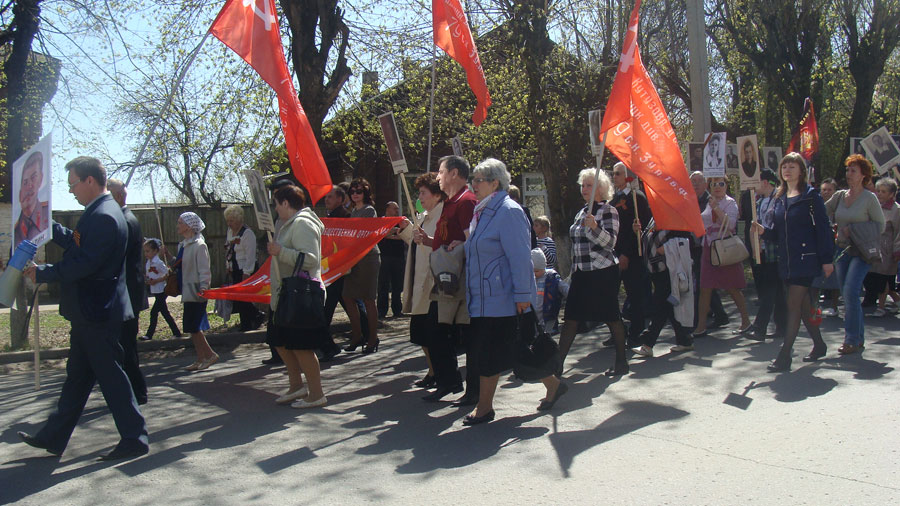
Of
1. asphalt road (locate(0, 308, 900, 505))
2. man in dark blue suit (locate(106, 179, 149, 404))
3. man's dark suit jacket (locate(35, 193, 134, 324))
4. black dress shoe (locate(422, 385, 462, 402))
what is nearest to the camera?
asphalt road (locate(0, 308, 900, 505))

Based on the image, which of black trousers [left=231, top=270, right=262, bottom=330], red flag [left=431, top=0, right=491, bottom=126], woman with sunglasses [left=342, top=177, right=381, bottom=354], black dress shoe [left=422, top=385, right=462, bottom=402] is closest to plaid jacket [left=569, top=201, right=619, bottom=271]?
black dress shoe [left=422, top=385, right=462, bottom=402]

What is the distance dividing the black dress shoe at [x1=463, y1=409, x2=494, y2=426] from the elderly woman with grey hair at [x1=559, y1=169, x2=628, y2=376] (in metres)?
1.29

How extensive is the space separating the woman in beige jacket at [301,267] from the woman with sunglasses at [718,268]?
4714 millimetres

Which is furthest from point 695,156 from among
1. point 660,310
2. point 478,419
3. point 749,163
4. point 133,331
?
point 133,331

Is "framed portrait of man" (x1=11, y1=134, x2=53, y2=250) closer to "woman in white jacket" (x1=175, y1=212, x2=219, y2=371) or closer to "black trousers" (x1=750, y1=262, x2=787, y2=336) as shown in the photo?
"woman in white jacket" (x1=175, y1=212, x2=219, y2=371)

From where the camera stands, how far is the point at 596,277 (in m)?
7.05

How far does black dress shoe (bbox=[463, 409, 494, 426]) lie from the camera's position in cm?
577

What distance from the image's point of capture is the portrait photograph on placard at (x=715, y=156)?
9.04 m

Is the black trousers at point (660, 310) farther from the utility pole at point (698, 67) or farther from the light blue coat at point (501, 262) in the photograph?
the utility pole at point (698, 67)

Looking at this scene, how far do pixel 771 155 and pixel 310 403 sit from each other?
7.56 m

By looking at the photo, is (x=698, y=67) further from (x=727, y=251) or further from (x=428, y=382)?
(x=428, y=382)

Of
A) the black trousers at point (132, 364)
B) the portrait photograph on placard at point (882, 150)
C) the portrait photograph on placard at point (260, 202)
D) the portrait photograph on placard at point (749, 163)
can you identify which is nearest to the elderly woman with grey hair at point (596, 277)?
the portrait photograph on placard at point (749, 163)

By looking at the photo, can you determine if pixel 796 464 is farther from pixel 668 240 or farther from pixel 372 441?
pixel 668 240

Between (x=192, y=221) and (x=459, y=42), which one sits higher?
(x=459, y=42)
